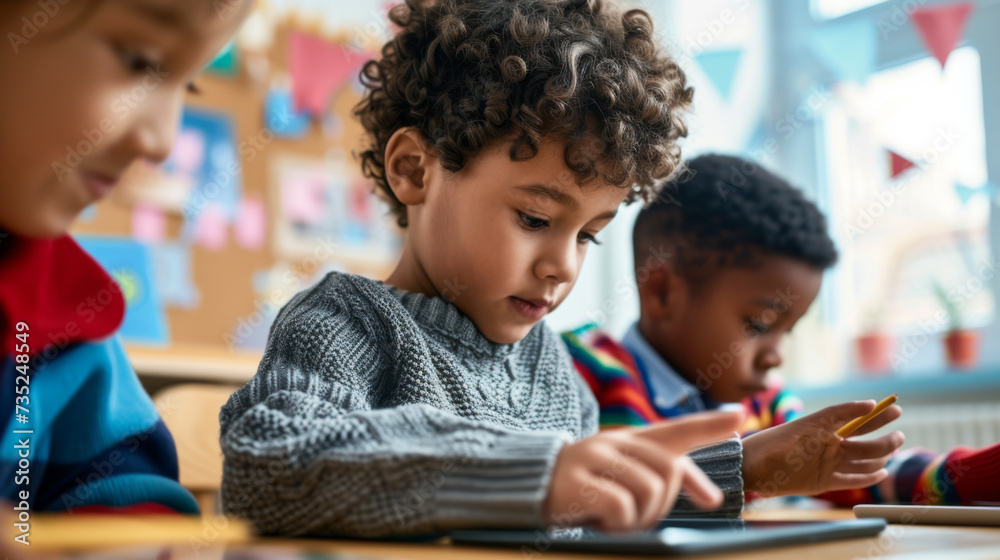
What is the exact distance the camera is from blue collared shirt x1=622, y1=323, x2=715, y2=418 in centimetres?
125

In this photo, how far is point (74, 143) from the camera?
0.47 m

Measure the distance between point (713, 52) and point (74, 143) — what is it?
2.05 metres

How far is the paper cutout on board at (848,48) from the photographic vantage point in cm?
243

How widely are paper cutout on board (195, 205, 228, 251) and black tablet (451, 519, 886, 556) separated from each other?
2009 millimetres

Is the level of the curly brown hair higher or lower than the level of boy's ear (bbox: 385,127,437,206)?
higher

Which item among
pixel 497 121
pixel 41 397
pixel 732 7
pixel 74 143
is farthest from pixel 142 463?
pixel 732 7

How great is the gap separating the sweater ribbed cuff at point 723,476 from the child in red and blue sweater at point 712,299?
344mm

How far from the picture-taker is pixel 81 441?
67 cm

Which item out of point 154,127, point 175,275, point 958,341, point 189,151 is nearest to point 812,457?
point 154,127

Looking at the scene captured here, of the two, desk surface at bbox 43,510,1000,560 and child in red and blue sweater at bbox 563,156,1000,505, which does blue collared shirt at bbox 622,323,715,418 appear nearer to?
child in red and blue sweater at bbox 563,156,1000,505

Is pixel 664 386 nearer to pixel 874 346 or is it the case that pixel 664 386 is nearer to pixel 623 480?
pixel 623 480

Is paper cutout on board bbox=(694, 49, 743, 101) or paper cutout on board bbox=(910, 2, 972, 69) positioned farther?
paper cutout on board bbox=(694, 49, 743, 101)

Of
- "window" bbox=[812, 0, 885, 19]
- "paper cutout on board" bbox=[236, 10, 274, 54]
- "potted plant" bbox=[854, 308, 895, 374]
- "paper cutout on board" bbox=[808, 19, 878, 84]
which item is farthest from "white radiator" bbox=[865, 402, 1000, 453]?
"paper cutout on board" bbox=[236, 10, 274, 54]

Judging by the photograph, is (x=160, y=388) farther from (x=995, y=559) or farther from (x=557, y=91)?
(x=995, y=559)
